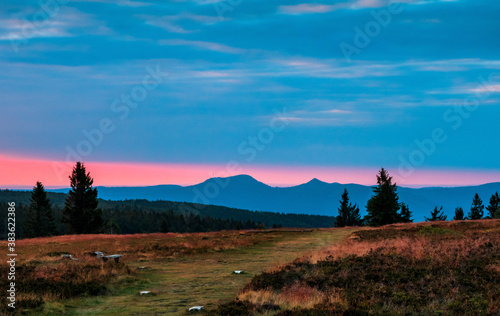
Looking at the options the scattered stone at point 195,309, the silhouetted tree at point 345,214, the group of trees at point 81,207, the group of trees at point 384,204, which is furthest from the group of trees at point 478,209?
the scattered stone at point 195,309

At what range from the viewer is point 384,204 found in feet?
270

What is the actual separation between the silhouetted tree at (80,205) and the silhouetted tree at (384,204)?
51125 mm

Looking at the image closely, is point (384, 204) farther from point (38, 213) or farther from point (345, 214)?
point (38, 213)

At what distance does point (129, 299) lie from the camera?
50.3 feet

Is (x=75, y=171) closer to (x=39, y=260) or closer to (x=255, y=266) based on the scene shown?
(x=39, y=260)

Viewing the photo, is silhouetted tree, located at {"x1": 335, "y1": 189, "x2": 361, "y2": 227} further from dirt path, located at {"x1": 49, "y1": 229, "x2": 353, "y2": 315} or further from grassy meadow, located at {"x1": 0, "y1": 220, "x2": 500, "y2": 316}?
grassy meadow, located at {"x1": 0, "y1": 220, "x2": 500, "y2": 316}

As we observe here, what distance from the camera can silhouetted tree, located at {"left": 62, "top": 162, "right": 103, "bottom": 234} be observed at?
257 feet

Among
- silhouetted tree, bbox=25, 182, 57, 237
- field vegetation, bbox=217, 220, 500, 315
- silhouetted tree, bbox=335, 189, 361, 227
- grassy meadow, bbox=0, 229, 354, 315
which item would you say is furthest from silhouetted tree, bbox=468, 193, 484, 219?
field vegetation, bbox=217, 220, 500, 315

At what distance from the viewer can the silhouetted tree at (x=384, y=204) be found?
82062 millimetres

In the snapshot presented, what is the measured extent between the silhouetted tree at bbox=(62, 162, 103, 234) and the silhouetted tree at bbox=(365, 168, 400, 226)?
5112 centimetres

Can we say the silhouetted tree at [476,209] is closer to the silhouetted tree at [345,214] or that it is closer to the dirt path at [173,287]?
the silhouetted tree at [345,214]

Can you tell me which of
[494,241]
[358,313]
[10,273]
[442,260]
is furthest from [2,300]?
[494,241]

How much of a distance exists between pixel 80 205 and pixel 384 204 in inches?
2192

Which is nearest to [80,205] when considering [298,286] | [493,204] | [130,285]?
[130,285]
